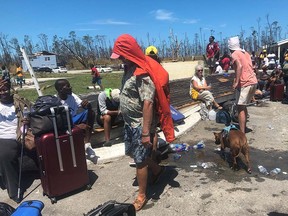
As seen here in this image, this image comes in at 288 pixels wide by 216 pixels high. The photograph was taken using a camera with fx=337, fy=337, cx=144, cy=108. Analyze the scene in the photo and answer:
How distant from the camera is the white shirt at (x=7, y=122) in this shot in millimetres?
4520

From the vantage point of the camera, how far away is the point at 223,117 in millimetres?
7551

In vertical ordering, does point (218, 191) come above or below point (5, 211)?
below

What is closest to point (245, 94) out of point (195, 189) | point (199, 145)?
point (199, 145)

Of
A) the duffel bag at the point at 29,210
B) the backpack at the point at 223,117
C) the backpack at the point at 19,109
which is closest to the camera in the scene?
the duffel bag at the point at 29,210

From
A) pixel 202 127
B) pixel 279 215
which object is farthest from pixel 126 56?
pixel 202 127

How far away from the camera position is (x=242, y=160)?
16.8ft

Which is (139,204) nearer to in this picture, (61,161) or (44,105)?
(61,161)

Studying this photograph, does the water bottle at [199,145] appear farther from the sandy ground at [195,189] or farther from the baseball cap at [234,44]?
the baseball cap at [234,44]

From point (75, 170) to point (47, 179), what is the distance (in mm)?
356

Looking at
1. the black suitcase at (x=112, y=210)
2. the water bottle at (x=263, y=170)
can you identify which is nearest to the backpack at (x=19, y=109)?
the black suitcase at (x=112, y=210)

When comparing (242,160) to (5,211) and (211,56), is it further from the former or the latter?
(211,56)

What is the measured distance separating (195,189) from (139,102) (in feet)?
4.53

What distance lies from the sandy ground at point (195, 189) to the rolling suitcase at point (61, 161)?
0.57 feet

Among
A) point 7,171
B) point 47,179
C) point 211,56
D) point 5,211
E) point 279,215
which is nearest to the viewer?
point 5,211
